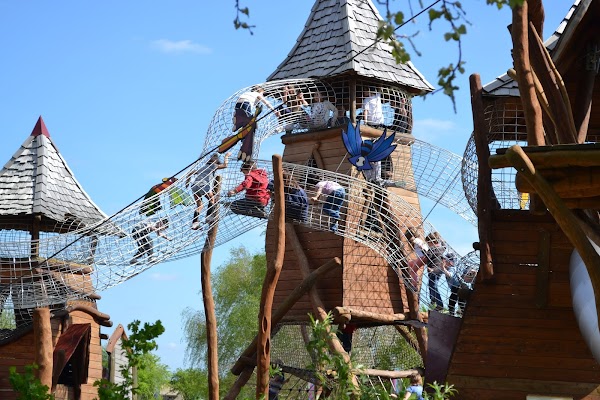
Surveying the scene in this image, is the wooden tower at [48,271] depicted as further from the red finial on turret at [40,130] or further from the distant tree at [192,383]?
the distant tree at [192,383]

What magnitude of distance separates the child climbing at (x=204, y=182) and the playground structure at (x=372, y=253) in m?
0.09

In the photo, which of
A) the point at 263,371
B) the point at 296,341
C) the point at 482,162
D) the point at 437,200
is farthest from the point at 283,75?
the point at 482,162

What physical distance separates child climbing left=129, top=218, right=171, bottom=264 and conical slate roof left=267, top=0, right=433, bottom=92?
3433mm

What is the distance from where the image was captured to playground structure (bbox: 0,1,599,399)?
868 centimetres

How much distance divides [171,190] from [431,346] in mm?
3645

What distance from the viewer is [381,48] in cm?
1441

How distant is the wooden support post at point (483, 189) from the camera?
860 centimetres

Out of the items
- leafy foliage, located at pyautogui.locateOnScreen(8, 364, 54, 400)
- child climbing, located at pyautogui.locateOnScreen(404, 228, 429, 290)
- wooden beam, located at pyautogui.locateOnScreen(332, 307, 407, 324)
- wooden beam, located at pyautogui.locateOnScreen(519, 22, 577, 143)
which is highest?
wooden beam, located at pyautogui.locateOnScreen(519, 22, 577, 143)

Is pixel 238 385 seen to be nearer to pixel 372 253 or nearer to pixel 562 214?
pixel 372 253

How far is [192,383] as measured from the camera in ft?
90.8

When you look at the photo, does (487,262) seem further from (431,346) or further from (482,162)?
(431,346)

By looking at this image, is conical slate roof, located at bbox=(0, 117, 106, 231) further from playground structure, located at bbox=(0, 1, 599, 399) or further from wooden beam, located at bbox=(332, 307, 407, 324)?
wooden beam, located at bbox=(332, 307, 407, 324)

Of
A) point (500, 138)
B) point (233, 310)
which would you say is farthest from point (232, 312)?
point (500, 138)

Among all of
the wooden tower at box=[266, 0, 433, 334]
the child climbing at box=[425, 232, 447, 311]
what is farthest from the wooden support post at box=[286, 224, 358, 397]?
the child climbing at box=[425, 232, 447, 311]
